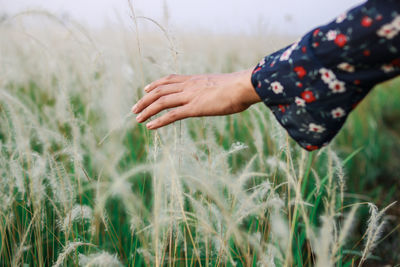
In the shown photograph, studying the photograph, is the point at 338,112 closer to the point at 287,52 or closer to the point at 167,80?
the point at 287,52

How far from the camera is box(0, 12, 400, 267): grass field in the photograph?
0.76 m

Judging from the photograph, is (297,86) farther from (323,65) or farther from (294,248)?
(294,248)

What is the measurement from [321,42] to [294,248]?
755mm

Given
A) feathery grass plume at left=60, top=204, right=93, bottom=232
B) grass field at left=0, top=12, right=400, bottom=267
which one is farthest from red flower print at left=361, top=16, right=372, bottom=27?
feathery grass plume at left=60, top=204, right=93, bottom=232

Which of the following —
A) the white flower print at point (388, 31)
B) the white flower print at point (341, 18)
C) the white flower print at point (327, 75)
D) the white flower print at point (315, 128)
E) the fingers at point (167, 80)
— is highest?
the white flower print at point (341, 18)

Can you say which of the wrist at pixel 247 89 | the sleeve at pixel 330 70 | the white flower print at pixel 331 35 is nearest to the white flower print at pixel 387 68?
the sleeve at pixel 330 70

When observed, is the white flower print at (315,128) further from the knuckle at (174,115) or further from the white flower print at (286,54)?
the knuckle at (174,115)

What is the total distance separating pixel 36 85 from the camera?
Result: 243 centimetres

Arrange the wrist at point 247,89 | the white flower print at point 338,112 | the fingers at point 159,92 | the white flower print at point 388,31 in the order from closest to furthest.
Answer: the white flower print at point 388,31 < the white flower print at point 338,112 < the wrist at point 247,89 < the fingers at point 159,92

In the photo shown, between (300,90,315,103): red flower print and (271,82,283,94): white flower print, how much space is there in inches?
1.9

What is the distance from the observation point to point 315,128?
69 cm

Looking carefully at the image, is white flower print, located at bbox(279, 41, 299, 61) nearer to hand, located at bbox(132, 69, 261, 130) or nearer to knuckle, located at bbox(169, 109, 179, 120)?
hand, located at bbox(132, 69, 261, 130)

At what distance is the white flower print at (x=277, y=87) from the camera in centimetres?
70

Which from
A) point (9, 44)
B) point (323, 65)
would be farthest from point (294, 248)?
point (9, 44)
